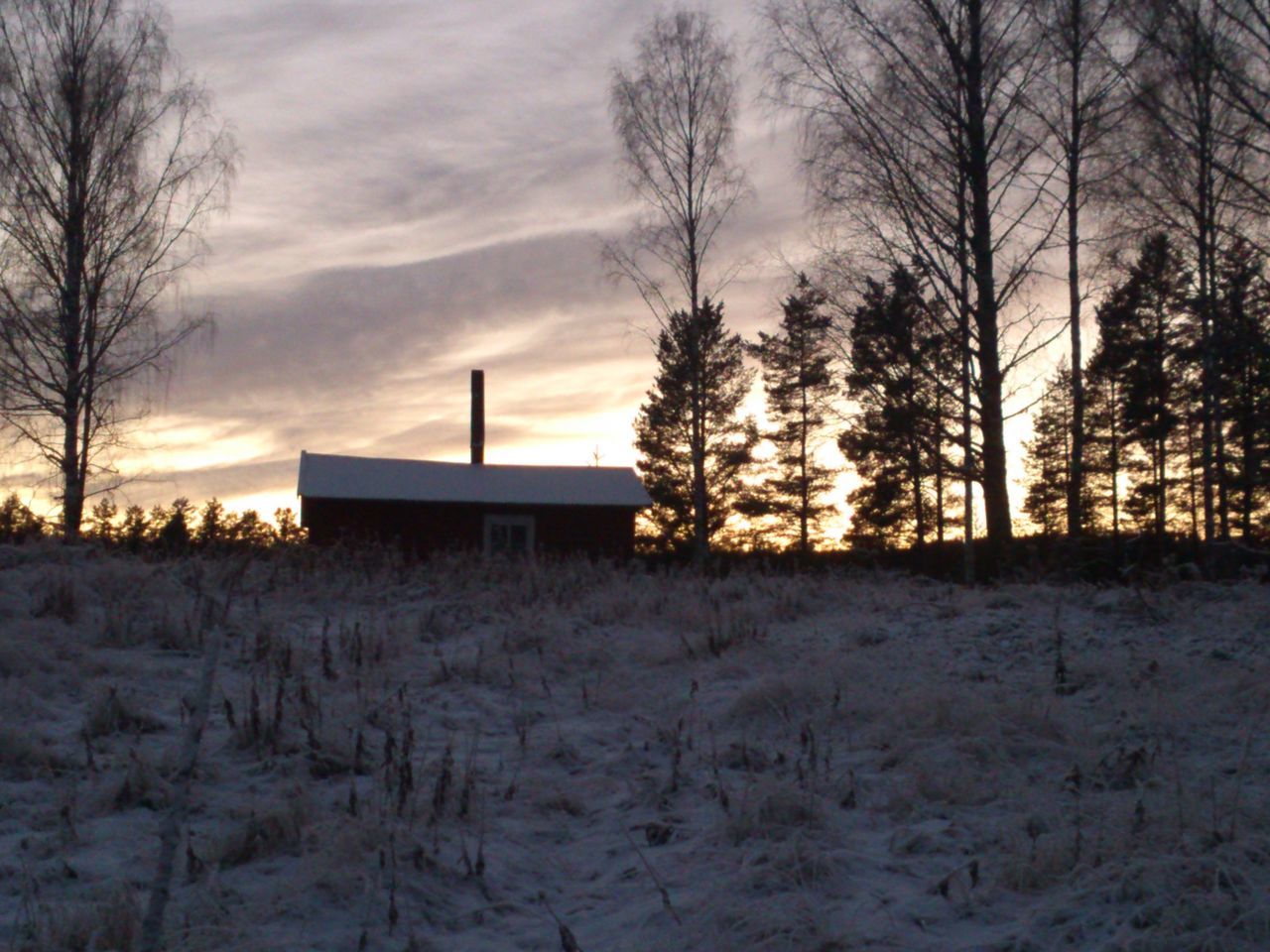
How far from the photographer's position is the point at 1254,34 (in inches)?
403

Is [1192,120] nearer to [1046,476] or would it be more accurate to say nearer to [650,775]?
[650,775]

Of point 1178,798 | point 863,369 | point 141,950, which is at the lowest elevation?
point 141,950

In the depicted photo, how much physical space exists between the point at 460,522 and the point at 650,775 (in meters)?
24.3

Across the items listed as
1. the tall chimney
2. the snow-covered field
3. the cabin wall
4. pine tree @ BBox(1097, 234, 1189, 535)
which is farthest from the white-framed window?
the snow-covered field

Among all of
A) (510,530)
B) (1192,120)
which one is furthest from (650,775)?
(510,530)

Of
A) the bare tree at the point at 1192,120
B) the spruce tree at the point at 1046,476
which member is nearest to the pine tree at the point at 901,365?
the bare tree at the point at 1192,120

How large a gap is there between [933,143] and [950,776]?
11.1 meters

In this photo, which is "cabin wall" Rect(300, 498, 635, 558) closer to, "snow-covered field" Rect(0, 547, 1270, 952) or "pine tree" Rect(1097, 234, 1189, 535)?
"pine tree" Rect(1097, 234, 1189, 535)

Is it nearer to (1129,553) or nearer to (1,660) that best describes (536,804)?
(1,660)

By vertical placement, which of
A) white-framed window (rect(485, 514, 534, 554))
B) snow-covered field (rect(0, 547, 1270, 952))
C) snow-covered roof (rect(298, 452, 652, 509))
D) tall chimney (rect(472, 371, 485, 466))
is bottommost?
snow-covered field (rect(0, 547, 1270, 952))

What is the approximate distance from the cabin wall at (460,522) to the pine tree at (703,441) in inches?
167

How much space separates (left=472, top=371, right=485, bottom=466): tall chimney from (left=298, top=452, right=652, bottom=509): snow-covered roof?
1531mm

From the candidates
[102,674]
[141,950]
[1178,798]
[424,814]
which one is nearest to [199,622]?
[102,674]

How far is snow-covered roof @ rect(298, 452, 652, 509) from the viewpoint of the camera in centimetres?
2836
